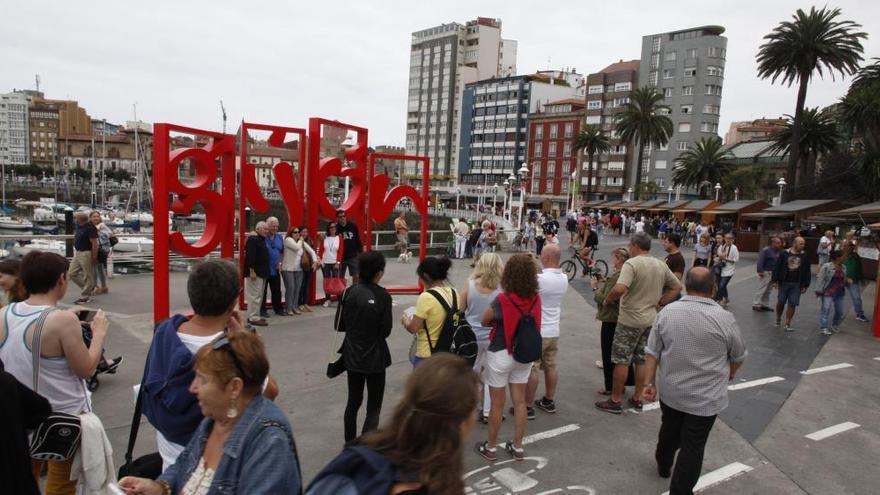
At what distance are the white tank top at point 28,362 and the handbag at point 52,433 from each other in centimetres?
3

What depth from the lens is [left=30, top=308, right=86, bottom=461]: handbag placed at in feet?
8.30

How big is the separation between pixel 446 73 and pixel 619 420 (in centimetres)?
10203

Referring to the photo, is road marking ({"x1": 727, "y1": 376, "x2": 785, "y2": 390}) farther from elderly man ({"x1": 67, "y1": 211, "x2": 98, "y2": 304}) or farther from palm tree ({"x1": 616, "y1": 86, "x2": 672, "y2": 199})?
palm tree ({"x1": 616, "y1": 86, "x2": 672, "y2": 199})

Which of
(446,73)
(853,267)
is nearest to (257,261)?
(853,267)

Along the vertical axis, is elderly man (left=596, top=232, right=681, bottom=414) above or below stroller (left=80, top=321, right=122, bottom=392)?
above

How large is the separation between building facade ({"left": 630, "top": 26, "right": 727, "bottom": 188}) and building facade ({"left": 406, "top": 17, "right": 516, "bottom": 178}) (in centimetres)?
3540

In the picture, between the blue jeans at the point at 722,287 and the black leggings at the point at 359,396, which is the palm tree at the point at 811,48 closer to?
the blue jeans at the point at 722,287

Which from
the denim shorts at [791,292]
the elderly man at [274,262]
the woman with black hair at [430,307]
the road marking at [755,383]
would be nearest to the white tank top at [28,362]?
the woman with black hair at [430,307]

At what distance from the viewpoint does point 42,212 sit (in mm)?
48219

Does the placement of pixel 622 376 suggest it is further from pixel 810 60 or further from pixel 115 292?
pixel 810 60

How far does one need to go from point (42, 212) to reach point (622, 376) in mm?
56996

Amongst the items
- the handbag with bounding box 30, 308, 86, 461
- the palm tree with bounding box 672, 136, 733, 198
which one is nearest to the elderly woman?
the handbag with bounding box 30, 308, 86, 461

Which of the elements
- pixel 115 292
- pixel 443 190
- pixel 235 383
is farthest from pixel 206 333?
pixel 443 190

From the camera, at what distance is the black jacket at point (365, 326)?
4.01 metres
